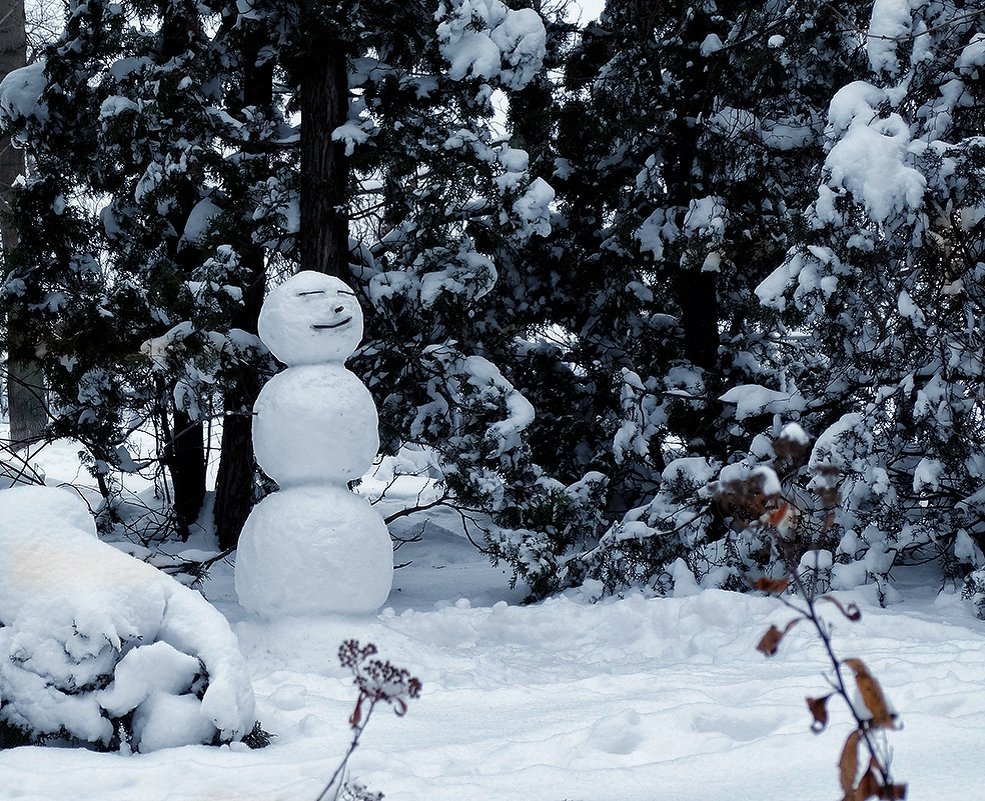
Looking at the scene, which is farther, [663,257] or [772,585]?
[663,257]

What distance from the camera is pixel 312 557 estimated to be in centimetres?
557

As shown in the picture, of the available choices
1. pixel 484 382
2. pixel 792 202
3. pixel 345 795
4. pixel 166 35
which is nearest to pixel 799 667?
pixel 345 795

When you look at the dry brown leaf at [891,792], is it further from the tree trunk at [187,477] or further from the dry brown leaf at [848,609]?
the tree trunk at [187,477]

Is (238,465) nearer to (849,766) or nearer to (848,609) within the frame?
(848,609)

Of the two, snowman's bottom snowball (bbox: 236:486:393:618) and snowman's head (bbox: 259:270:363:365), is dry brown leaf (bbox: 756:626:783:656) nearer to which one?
snowman's bottom snowball (bbox: 236:486:393:618)

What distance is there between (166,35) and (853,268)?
220 inches

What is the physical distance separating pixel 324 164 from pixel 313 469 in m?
2.88

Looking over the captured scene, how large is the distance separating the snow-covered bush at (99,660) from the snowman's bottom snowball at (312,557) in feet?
5.62

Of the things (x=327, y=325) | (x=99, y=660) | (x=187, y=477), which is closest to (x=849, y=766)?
(x=99, y=660)

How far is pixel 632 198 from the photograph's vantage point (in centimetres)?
869

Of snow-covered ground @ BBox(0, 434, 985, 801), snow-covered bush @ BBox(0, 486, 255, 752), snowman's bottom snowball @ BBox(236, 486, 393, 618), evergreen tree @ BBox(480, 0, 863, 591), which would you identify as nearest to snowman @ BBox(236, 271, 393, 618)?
snowman's bottom snowball @ BBox(236, 486, 393, 618)

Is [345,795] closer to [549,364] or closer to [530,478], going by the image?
[530,478]

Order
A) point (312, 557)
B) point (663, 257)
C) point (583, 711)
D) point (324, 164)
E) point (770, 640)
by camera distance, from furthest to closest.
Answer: point (663, 257), point (324, 164), point (312, 557), point (583, 711), point (770, 640)

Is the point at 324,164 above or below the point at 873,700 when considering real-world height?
above
